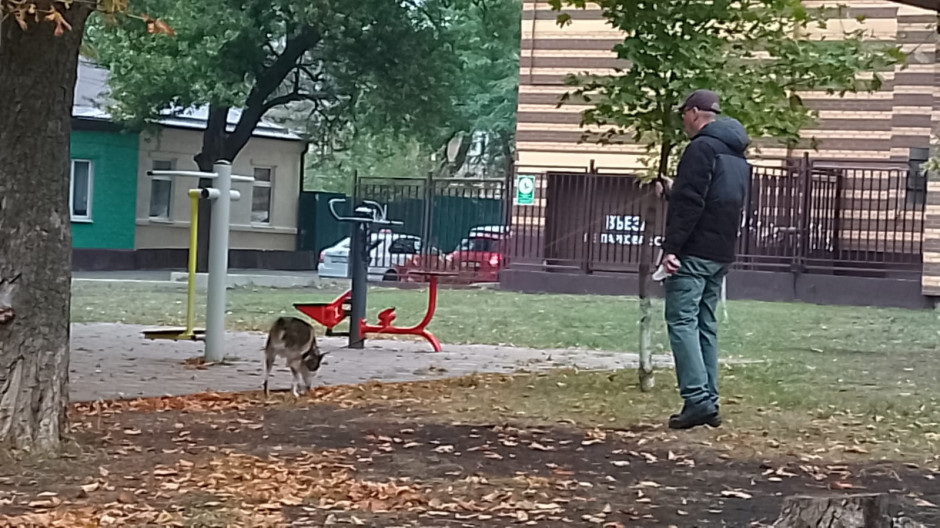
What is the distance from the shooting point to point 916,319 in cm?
1920

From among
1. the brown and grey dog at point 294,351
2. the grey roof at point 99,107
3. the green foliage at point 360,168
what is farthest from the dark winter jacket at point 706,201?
the green foliage at point 360,168

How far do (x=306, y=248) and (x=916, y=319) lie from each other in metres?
27.3

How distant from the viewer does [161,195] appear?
1558 inches

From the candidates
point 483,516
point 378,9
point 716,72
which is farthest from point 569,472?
point 378,9

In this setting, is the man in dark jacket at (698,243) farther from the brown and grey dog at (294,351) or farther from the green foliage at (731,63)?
the brown and grey dog at (294,351)

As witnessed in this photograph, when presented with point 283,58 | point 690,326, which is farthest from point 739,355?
point 283,58

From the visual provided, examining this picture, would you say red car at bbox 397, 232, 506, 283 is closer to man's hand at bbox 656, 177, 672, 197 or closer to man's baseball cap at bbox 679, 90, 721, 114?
man's hand at bbox 656, 177, 672, 197

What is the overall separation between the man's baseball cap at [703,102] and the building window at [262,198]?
35.4 m

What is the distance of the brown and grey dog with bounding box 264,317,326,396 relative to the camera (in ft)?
29.5

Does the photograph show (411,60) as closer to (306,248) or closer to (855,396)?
(306,248)

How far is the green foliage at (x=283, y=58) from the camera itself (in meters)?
30.8

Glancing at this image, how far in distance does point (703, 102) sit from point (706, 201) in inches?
22.9

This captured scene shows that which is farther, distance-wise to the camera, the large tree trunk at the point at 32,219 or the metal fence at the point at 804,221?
the metal fence at the point at 804,221

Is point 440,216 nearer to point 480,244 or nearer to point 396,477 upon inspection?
point 480,244
